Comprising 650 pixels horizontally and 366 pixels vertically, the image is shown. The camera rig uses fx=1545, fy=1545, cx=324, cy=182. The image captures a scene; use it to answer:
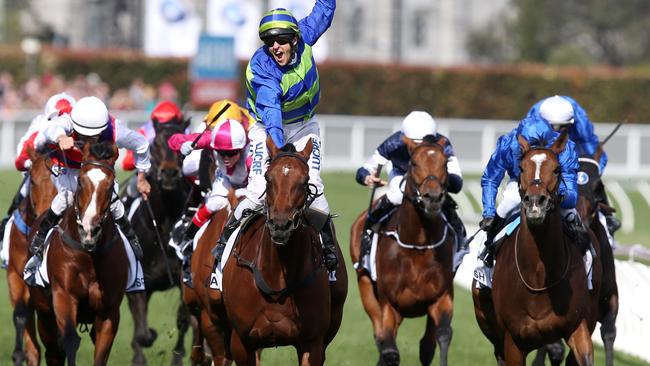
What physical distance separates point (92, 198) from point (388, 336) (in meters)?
2.74

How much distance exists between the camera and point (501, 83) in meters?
42.2

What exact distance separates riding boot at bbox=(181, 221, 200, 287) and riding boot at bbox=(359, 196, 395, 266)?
141cm

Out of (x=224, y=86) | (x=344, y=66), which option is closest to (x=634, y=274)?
(x=224, y=86)

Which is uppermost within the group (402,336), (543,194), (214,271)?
(543,194)

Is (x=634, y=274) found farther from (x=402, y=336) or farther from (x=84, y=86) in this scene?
(x=84, y=86)

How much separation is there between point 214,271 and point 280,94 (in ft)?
4.51

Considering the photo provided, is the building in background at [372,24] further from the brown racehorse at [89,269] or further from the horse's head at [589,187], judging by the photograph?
the brown racehorse at [89,269]

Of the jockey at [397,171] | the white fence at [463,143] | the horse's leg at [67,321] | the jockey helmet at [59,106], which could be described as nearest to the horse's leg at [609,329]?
the jockey at [397,171]

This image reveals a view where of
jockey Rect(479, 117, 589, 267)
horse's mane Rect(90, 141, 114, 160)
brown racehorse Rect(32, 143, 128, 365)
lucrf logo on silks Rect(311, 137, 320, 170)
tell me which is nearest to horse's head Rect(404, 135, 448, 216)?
jockey Rect(479, 117, 589, 267)

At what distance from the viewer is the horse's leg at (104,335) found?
984 centimetres

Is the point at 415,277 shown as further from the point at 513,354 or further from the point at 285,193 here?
the point at 285,193

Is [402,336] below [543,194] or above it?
below

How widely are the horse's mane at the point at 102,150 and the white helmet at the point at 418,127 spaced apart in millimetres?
2736

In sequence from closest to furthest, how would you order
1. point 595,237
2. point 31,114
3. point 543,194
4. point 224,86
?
point 543,194 < point 595,237 < point 224,86 < point 31,114
